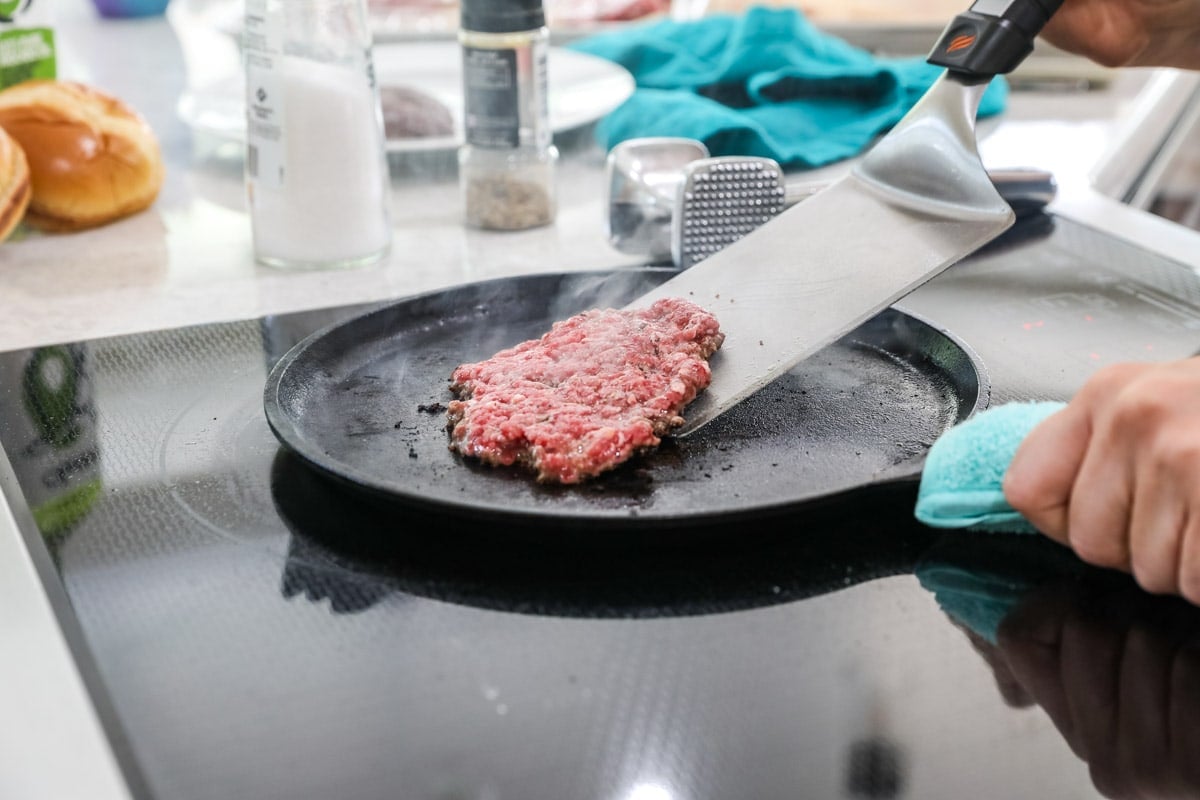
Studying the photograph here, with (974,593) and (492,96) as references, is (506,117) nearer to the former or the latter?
(492,96)

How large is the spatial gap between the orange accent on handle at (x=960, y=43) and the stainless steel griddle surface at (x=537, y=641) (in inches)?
16.3

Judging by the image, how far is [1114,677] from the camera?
0.58 m

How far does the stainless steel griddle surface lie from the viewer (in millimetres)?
518

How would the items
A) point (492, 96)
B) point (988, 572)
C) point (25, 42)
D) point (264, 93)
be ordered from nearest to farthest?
point (988, 572), point (264, 93), point (492, 96), point (25, 42)

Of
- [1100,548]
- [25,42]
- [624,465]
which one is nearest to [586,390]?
[624,465]

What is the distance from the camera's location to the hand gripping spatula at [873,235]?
0.85 m

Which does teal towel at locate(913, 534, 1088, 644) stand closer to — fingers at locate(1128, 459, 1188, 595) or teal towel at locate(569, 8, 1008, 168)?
fingers at locate(1128, 459, 1188, 595)

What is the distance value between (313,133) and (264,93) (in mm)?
59

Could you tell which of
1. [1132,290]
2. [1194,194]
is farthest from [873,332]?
[1194,194]

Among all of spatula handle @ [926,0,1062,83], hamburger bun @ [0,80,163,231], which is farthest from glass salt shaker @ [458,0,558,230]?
spatula handle @ [926,0,1062,83]

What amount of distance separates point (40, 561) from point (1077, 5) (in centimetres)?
114

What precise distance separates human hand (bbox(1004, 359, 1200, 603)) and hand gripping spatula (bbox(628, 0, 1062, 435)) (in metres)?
0.24

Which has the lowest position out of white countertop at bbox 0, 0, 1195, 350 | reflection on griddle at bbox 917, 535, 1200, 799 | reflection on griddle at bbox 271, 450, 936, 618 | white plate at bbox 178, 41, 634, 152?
white countertop at bbox 0, 0, 1195, 350

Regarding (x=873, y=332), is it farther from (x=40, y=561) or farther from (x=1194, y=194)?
(x=1194, y=194)
